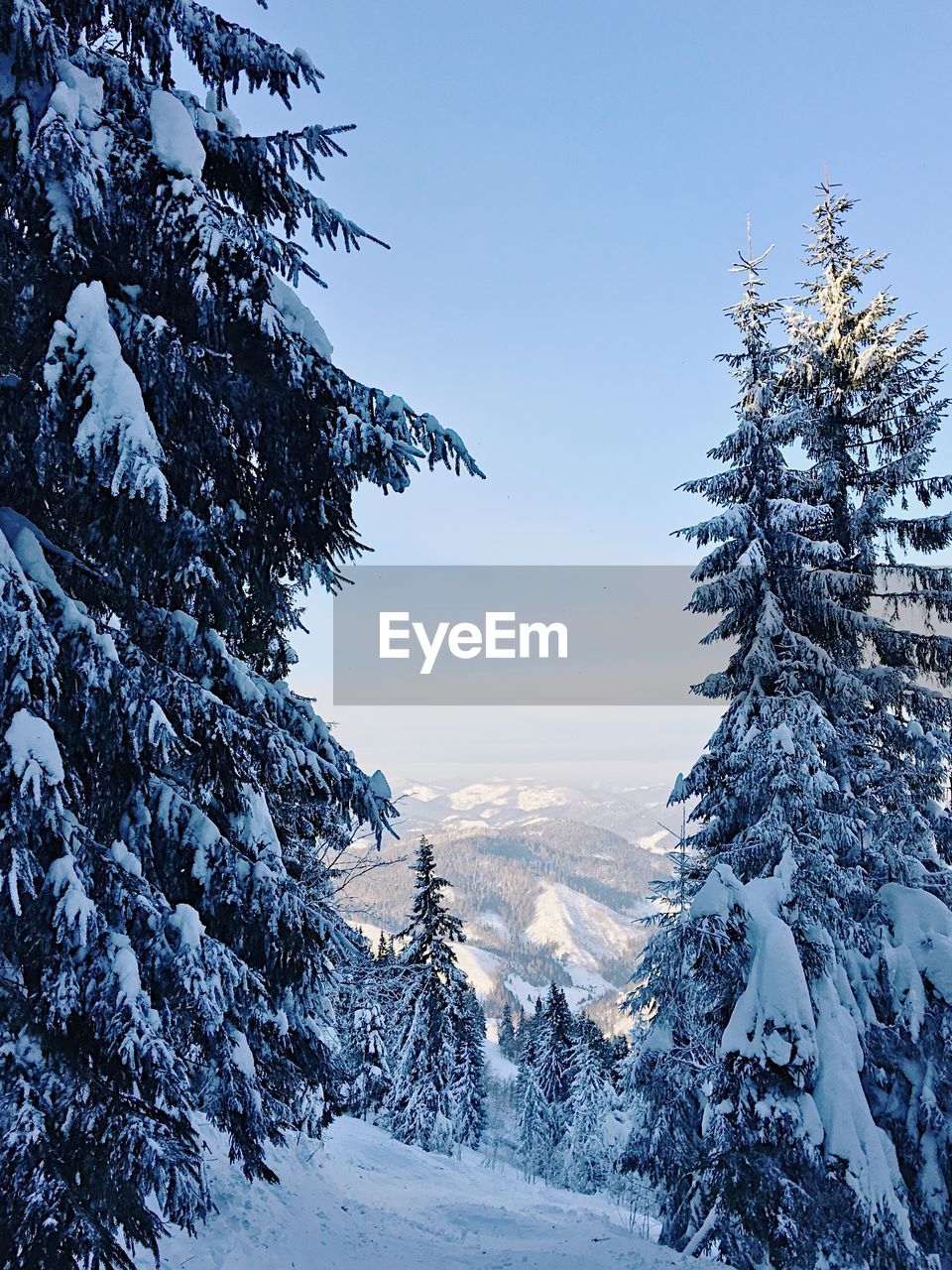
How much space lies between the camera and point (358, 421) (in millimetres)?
4621

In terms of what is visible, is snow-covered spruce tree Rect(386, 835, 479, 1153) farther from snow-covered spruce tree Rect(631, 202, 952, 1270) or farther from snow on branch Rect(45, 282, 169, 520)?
snow on branch Rect(45, 282, 169, 520)

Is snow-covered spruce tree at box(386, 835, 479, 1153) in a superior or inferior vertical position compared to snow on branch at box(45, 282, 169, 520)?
inferior

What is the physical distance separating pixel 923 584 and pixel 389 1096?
33204mm

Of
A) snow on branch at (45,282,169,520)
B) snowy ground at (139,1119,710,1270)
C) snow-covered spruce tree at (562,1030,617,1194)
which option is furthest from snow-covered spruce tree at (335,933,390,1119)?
snow on branch at (45,282,169,520)

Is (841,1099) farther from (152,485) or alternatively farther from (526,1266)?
(152,485)

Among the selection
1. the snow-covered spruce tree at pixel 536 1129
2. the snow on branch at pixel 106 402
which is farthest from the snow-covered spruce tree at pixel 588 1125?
the snow on branch at pixel 106 402

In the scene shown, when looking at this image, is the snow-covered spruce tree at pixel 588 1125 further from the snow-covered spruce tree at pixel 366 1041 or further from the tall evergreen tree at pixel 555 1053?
the snow-covered spruce tree at pixel 366 1041

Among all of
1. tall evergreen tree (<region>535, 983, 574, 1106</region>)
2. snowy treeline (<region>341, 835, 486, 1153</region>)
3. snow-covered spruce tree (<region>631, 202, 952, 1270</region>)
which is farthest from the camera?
tall evergreen tree (<region>535, 983, 574, 1106</region>)

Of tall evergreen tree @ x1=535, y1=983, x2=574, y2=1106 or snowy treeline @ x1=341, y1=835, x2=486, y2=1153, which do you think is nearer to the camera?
snowy treeline @ x1=341, y1=835, x2=486, y2=1153

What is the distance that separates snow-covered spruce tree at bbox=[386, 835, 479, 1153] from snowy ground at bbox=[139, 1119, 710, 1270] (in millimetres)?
9987

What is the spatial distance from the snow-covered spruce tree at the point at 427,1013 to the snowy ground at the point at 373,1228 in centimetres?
999

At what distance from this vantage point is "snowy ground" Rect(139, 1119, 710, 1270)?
33.0 feet

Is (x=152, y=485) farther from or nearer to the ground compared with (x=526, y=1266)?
farther from the ground

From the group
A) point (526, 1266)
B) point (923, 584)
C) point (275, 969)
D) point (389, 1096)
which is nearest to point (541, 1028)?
point (389, 1096)
